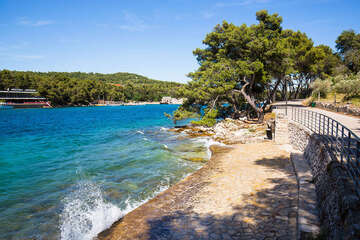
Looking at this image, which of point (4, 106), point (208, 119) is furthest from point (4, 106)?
point (208, 119)

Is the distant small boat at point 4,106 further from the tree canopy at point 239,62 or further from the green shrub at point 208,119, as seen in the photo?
the green shrub at point 208,119

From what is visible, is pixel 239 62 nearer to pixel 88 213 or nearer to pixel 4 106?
pixel 88 213

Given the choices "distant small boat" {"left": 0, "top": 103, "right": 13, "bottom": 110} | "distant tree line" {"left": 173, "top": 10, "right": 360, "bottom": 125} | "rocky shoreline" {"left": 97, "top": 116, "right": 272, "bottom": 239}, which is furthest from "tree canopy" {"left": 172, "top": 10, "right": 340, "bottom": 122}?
"distant small boat" {"left": 0, "top": 103, "right": 13, "bottom": 110}

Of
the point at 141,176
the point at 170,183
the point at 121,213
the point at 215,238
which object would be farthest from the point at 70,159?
the point at 215,238

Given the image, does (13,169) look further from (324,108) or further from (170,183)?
(324,108)

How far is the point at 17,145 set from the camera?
79.9ft

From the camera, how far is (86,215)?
854 cm

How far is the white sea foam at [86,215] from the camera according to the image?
751 cm

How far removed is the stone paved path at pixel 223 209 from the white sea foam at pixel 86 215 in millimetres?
488

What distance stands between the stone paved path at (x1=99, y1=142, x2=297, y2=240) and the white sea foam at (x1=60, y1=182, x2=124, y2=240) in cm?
49

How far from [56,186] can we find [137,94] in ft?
565

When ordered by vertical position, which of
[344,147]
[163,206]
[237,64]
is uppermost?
[237,64]

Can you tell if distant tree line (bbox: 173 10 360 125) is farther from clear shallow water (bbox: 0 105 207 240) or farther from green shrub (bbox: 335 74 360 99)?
clear shallow water (bbox: 0 105 207 240)

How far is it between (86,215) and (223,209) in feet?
16.6
